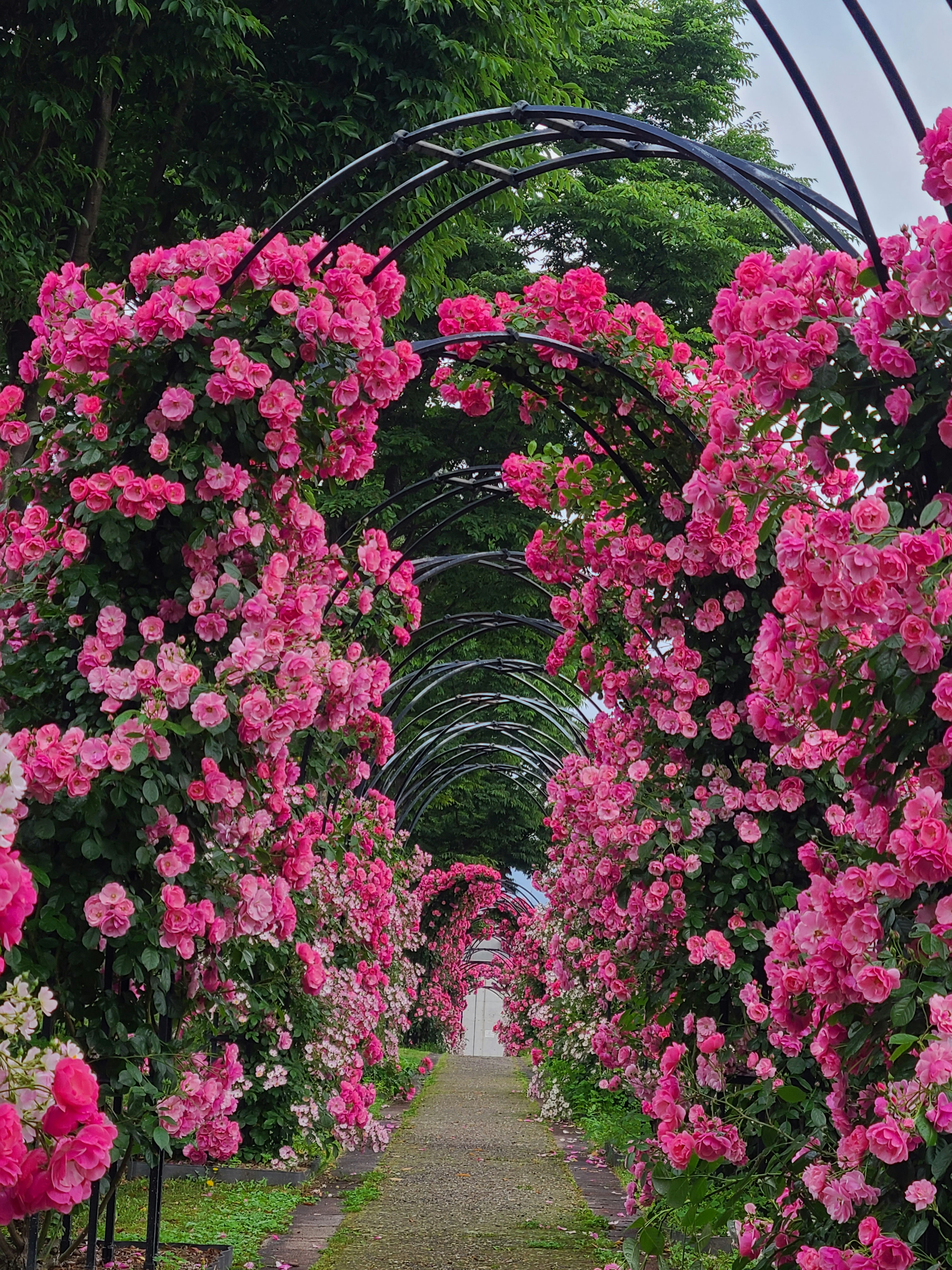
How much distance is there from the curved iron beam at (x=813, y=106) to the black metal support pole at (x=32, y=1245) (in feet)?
9.17

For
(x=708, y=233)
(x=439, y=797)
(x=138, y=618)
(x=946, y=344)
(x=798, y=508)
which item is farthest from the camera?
(x=439, y=797)

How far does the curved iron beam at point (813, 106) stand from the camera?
231 cm

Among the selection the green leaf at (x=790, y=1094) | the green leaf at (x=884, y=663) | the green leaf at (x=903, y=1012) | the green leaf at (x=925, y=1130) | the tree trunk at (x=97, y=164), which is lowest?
Result: the green leaf at (x=790, y=1094)

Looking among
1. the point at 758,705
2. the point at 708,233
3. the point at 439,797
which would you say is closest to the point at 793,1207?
the point at 758,705

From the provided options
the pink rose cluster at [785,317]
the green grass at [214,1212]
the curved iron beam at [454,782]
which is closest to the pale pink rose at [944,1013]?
the pink rose cluster at [785,317]

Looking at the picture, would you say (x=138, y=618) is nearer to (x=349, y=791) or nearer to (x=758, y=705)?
(x=758, y=705)

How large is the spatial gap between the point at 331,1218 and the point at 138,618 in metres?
4.06

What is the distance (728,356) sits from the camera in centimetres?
231

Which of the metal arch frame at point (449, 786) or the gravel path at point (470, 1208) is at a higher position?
the metal arch frame at point (449, 786)

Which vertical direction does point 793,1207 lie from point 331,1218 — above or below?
above

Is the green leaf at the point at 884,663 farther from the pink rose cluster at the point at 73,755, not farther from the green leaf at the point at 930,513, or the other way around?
the pink rose cluster at the point at 73,755

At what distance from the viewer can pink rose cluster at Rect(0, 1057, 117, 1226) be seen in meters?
1.38

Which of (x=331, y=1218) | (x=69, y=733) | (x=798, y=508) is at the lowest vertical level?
(x=331, y=1218)

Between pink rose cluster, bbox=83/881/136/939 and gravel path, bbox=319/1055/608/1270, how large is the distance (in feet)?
9.05
